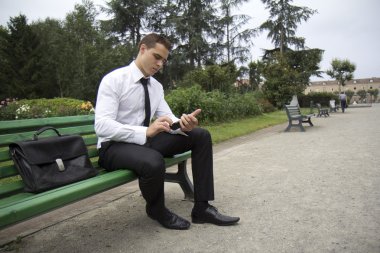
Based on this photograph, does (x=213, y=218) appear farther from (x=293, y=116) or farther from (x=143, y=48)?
(x=293, y=116)

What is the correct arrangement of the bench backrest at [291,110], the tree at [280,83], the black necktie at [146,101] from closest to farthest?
the black necktie at [146,101]
the bench backrest at [291,110]
the tree at [280,83]

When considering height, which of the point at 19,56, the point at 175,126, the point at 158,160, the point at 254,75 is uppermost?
the point at 19,56

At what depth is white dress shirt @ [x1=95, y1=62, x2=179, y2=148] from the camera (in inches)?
119

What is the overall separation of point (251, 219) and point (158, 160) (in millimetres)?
1116

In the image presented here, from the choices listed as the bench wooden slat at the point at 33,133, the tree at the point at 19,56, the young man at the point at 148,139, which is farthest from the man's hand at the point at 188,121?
the tree at the point at 19,56

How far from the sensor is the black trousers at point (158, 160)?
2811mm

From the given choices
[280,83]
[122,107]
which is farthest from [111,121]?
[280,83]

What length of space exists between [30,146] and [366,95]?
80.8 m

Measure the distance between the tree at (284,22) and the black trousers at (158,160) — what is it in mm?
36982

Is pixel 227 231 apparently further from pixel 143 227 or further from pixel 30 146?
pixel 30 146

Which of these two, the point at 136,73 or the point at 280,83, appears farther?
the point at 280,83

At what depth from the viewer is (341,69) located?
44688mm

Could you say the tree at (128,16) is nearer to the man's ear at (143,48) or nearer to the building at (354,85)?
the man's ear at (143,48)

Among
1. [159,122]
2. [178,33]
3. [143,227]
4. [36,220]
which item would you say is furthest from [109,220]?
[178,33]
